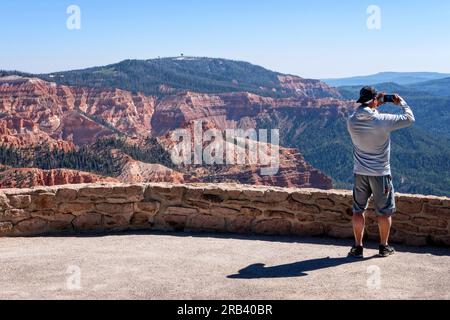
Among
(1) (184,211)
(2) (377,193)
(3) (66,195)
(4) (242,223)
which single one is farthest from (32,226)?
(2) (377,193)

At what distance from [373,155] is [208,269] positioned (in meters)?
2.48

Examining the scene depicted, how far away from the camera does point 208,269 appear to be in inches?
247

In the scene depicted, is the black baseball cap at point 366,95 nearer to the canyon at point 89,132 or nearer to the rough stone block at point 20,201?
the rough stone block at point 20,201

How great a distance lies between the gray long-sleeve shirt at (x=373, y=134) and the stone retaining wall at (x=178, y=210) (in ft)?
4.14

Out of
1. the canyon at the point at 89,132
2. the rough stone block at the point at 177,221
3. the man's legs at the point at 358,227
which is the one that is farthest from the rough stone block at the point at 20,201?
the canyon at the point at 89,132

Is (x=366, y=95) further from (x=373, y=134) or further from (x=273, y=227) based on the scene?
(x=273, y=227)

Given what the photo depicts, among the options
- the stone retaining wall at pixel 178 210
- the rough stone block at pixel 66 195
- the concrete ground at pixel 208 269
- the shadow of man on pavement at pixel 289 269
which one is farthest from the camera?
the rough stone block at pixel 66 195

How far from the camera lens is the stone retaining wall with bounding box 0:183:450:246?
Result: 7.86 meters

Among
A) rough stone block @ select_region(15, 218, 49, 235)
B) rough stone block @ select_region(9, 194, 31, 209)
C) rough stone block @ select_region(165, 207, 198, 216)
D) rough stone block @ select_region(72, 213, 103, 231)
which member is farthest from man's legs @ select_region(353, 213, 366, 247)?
rough stone block @ select_region(9, 194, 31, 209)

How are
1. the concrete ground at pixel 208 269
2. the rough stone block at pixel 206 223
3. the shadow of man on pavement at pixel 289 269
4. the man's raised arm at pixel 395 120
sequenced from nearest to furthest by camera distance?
1. the concrete ground at pixel 208 269
2. the shadow of man on pavement at pixel 289 269
3. the man's raised arm at pixel 395 120
4. the rough stone block at pixel 206 223

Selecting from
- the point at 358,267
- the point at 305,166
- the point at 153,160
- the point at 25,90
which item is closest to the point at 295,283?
the point at 358,267

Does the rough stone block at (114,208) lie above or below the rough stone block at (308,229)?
above

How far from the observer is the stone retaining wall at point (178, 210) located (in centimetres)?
786

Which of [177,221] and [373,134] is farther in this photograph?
[177,221]
